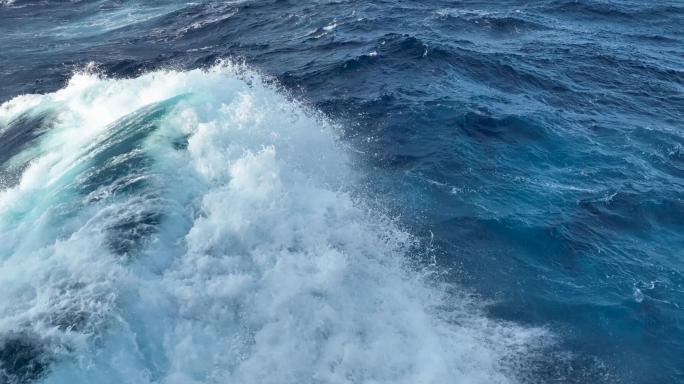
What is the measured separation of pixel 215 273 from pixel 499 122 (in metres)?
17.0

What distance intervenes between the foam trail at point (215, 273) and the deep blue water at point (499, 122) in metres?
0.76

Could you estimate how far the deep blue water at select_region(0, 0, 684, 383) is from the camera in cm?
1759

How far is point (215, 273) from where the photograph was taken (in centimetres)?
1689

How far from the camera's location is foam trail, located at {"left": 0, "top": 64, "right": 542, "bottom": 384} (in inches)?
571

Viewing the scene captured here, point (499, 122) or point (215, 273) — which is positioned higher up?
point (215, 273)

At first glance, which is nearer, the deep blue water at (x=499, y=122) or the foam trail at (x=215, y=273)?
the foam trail at (x=215, y=273)

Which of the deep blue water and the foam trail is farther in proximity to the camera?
the deep blue water

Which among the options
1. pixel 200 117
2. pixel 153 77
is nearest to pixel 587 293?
pixel 200 117

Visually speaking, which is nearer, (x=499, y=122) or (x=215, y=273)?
(x=215, y=273)

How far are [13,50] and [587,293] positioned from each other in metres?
42.7

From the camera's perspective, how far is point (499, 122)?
27.0 meters

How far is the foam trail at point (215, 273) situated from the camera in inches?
571

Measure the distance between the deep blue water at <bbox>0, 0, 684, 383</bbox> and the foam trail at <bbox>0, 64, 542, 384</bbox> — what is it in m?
0.76

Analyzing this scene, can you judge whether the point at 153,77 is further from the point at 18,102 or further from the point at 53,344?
the point at 53,344
